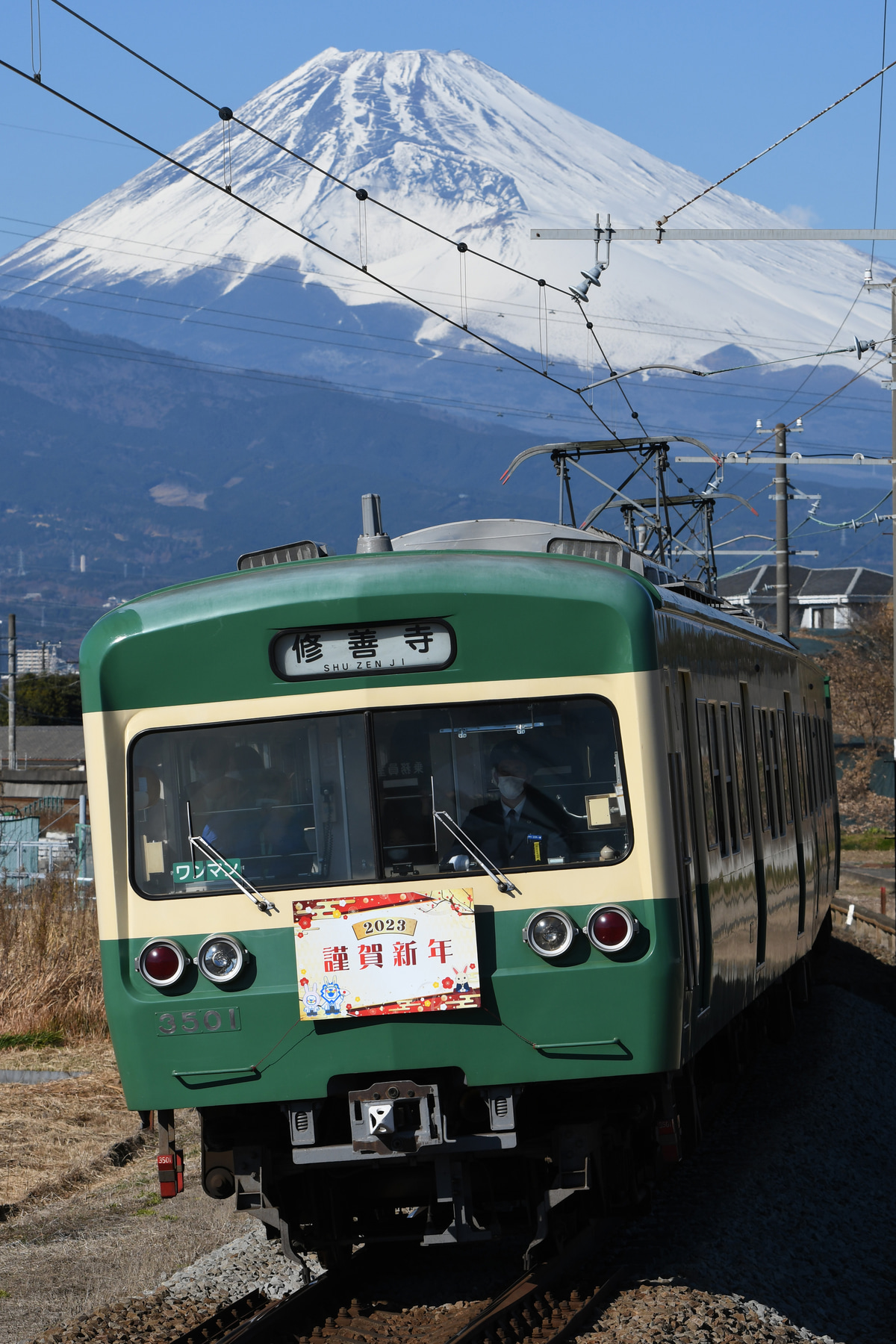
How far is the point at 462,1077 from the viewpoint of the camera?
6.16 meters

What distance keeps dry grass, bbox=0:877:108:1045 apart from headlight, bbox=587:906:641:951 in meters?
8.47

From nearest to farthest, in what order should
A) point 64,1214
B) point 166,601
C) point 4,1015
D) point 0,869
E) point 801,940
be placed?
point 166,601 → point 64,1214 → point 801,940 → point 4,1015 → point 0,869

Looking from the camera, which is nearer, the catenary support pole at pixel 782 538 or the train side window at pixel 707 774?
the train side window at pixel 707 774

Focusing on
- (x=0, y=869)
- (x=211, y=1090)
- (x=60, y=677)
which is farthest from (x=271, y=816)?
(x=60, y=677)

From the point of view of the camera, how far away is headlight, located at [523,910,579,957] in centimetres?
607

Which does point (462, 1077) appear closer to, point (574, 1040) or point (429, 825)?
point (574, 1040)

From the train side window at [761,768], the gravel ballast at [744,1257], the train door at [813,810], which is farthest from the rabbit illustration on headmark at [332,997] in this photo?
the train door at [813,810]

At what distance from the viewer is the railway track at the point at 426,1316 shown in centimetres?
610

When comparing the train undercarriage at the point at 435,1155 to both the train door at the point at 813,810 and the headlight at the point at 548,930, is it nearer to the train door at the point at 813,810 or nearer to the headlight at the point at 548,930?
the headlight at the point at 548,930

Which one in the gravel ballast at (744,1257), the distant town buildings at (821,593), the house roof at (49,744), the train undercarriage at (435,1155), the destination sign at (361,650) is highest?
the distant town buildings at (821,593)

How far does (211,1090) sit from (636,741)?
6.78 ft

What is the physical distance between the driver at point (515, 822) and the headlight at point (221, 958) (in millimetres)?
859

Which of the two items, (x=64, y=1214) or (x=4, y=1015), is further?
(x=4, y=1015)

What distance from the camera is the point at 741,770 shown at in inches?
360
